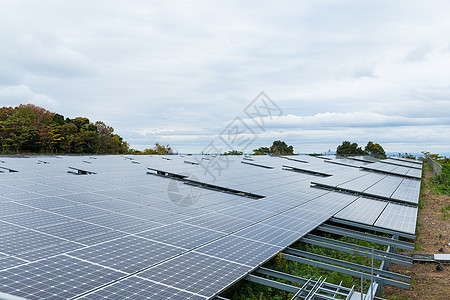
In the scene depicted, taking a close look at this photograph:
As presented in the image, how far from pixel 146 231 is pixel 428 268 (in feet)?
35.9

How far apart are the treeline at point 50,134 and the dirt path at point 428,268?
6738 cm

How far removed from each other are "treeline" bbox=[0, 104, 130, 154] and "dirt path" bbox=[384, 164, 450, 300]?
2653 inches

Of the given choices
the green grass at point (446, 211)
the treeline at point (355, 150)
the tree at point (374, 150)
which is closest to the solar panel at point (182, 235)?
the green grass at point (446, 211)

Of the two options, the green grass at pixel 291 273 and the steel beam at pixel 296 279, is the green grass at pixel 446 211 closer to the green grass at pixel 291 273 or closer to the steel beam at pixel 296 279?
the green grass at pixel 291 273

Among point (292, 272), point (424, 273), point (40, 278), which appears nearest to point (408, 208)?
point (424, 273)

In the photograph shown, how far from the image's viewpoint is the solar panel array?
7207 mm

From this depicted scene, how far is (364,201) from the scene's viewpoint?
2016 centimetres

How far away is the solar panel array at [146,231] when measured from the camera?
23.6 feet

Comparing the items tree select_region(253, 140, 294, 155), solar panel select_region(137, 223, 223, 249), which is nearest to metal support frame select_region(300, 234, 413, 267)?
solar panel select_region(137, 223, 223, 249)

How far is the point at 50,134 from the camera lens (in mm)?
70812

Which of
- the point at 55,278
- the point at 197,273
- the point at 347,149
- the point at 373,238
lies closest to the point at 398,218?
the point at 373,238

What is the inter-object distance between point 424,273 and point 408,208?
740 centimetres

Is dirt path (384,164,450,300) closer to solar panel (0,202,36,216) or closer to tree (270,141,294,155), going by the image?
solar panel (0,202,36,216)

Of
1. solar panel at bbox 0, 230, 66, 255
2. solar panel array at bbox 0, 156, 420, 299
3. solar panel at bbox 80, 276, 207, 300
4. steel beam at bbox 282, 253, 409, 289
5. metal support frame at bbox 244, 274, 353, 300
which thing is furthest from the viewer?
steel beam at bbox 282, 253, 409, 289
